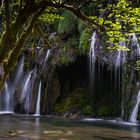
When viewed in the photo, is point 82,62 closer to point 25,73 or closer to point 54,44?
point 54,44

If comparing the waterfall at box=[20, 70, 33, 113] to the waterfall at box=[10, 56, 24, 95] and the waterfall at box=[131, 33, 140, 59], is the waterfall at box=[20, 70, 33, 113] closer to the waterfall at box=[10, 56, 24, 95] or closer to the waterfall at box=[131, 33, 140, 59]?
the waterfall at box=[10, 56, 24, 95]

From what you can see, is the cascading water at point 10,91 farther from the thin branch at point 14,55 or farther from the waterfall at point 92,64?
the thin branch at point 14,55

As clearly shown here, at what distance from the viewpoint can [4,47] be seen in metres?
5.89

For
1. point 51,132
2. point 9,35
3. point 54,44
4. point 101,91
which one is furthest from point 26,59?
point 9,35

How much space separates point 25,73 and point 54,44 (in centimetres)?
363

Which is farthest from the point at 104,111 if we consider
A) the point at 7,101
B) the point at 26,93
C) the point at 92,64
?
the point at 7,101

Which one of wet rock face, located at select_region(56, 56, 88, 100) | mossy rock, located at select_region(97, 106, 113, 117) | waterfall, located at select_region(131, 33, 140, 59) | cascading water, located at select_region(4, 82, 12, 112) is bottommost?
mossy rock, located at select_region(97, 106, 113, 117)

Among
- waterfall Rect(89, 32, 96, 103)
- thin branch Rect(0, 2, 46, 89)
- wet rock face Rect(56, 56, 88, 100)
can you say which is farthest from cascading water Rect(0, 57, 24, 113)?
thin branch Rect(0, 2, 46, 89)

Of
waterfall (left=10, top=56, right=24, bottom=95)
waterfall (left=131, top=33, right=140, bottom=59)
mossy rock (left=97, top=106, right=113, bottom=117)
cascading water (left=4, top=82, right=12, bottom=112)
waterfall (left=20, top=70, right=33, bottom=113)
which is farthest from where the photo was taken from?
waterfall (left=10, top=56, right=24, bottom=95)

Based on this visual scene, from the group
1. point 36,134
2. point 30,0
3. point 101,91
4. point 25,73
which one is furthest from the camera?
point 25,73

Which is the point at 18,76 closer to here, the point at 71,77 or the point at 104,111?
the point at 71,77

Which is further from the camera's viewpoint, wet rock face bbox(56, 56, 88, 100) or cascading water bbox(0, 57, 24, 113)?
cascading water bbox(0, 57, 24, 113)

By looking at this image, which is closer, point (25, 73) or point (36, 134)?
point (36, 134)

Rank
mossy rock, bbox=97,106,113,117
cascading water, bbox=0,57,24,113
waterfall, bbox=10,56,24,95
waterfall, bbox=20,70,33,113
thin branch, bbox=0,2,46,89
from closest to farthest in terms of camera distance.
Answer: thin branch, bbox=0,2,46,89
mossy rock, bbox=97,106,113,117
waterfall, bbox=20,70,33,113
cascading water, bbox=0,57,24,113
waterfall, bbox=10,56,24,95
